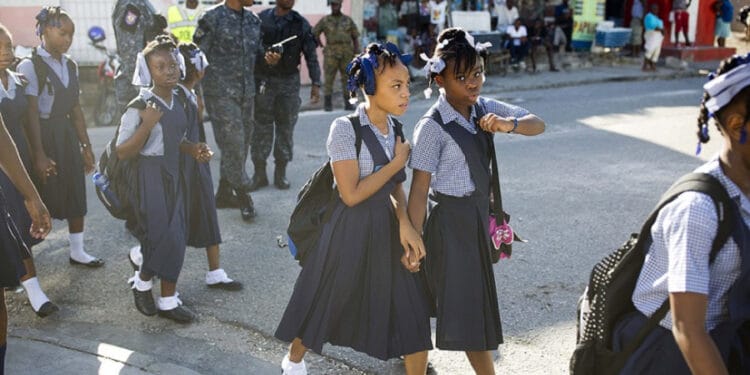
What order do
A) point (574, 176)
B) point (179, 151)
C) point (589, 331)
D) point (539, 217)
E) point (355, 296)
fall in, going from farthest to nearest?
point (574, 176) → point (539, 217) → point (179, 151) → point (355, 296) → point (589, 331)

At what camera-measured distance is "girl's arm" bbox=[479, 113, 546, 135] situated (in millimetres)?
3662

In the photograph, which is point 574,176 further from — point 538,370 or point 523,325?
point 538,370

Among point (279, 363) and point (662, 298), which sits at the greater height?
point (662, 298)

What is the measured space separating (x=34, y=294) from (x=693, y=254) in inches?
166

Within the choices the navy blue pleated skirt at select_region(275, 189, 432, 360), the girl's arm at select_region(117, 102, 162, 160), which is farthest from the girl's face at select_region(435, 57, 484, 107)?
the girl's arm at select_region(117, 102, 162, 160)

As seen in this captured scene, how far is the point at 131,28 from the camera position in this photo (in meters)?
7.88

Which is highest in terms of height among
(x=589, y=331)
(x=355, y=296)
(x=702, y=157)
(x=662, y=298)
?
(x=662, y=298)

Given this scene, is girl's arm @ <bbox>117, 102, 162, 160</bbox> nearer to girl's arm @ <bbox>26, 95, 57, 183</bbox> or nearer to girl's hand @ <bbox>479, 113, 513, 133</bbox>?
girl's arm @ <bbox>26, 95, 57, 183</bbox>

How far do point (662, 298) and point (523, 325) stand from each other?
2.73 m

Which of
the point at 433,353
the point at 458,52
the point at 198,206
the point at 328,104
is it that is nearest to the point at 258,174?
the point at 198,206


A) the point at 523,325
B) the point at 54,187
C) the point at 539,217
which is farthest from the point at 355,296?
the point at 539,217

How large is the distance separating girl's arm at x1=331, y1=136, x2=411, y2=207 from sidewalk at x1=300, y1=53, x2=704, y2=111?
10.1 metres

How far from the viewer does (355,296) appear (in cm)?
388

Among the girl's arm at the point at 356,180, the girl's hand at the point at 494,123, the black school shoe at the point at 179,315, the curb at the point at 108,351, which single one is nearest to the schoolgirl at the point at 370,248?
the girl's arm at the point at 356,180
